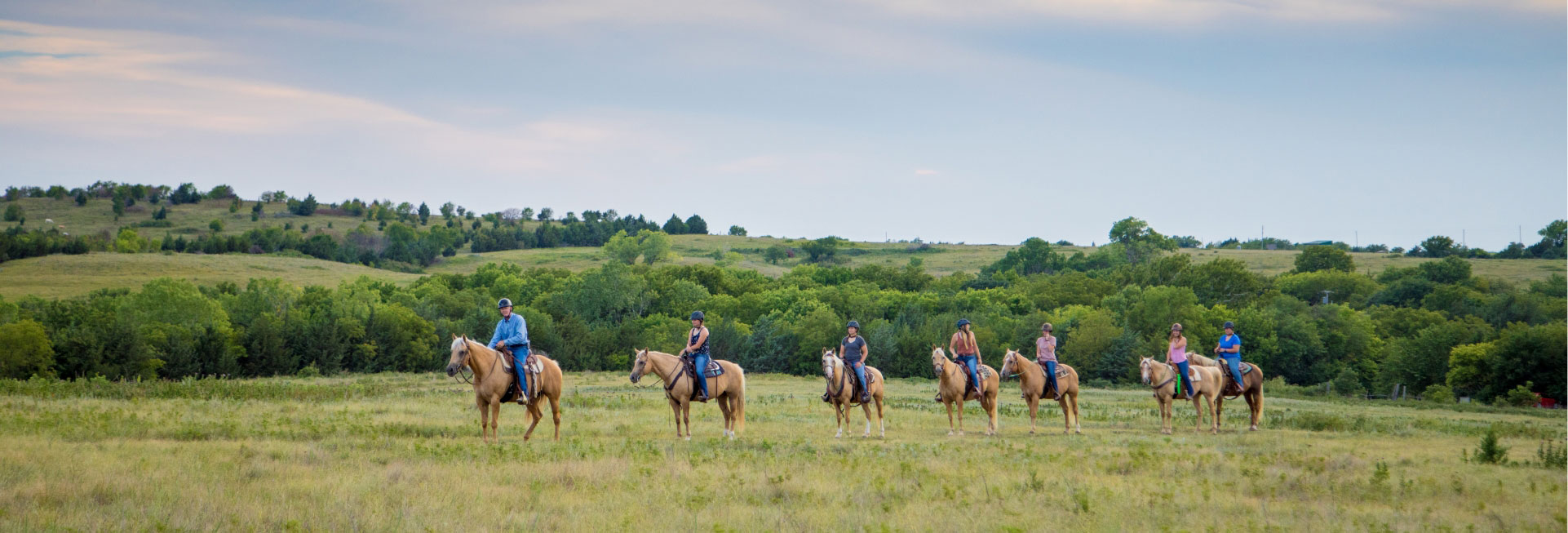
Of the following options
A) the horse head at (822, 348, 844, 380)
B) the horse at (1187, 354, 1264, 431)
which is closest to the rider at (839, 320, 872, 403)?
the horse head at (822, 348, 844, 380)

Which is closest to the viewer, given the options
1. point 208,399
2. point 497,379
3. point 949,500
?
point 949,500

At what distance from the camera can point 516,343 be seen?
17547 mm

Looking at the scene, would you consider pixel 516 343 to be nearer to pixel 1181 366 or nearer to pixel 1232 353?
pixel 1181 366

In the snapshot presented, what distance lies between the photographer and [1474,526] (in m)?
9.98

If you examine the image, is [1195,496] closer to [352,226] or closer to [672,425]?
[672,425]

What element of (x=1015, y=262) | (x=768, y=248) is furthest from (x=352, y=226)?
(x=1015, y=262)

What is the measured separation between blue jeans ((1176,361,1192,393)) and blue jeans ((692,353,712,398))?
985 cm

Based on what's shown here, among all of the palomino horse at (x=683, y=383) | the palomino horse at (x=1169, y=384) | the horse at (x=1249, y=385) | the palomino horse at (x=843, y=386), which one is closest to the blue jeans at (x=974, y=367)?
the palomino horse at (x=843, y=386)

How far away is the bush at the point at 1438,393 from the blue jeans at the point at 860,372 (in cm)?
3663

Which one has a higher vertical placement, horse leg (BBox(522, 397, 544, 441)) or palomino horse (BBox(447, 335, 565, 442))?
palomino horse (BBox(447, 335, 565, 442))

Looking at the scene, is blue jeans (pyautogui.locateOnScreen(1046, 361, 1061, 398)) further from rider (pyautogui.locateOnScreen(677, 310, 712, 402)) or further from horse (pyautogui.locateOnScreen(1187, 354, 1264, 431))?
rider (pyautogui.locateOnScreen(677, 310, 712, 402))

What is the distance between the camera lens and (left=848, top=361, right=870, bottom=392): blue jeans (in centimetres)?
1921

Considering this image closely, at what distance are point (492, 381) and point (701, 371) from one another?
360 cm

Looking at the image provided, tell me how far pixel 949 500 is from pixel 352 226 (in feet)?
547
